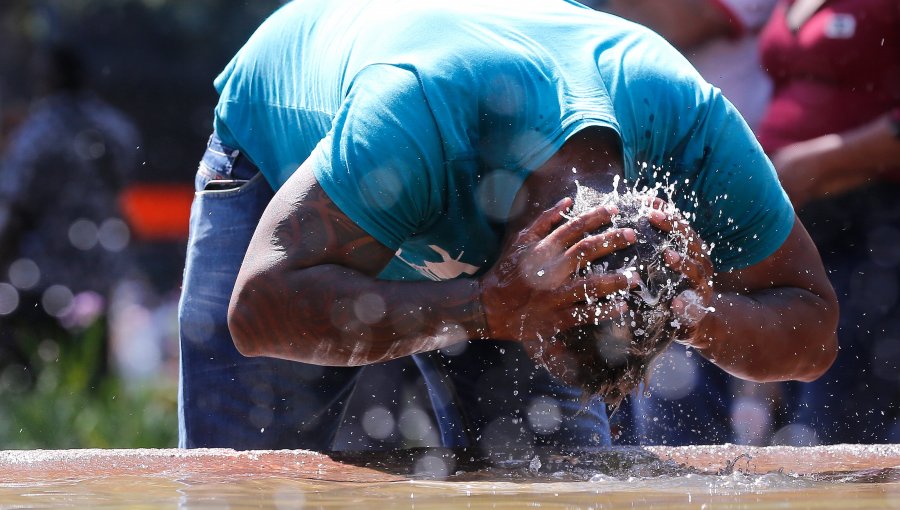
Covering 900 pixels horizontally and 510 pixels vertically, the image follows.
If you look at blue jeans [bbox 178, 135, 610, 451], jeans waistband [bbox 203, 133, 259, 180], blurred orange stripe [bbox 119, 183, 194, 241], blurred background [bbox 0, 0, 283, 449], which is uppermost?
jeans waistband [bbox 203, 133, 259, 180]

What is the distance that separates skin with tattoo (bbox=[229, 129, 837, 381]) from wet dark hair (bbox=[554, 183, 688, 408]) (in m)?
0.03

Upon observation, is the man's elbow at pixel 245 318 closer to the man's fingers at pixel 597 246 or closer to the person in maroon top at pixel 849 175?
the man's fingers at pixel 597 246

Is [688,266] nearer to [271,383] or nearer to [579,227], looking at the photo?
[579,227]

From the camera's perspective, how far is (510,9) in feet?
8.88

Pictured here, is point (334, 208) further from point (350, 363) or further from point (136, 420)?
point (136, 420)

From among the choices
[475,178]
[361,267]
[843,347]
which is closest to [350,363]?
[361,267]

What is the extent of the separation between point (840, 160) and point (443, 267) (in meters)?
1.79

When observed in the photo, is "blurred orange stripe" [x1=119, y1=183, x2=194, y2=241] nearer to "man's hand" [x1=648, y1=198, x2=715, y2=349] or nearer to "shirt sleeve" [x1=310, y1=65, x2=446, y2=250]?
"shirt sleeve" [x1=310, y1=65, x2=446, y2=250]

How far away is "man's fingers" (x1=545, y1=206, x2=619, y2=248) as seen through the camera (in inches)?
91.3

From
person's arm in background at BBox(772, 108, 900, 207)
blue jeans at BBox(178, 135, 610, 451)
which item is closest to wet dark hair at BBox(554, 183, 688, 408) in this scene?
blue jeans at BBox(178, 135, 610, 451)

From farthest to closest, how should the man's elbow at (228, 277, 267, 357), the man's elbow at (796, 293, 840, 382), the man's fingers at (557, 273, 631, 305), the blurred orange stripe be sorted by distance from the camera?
the blurred orange stripe < the man's elbow at (796, 293, 840, 382) < the man's elbow at (228, 277, 267, 357) < the man's fingers at (557, 273, 631, 305)

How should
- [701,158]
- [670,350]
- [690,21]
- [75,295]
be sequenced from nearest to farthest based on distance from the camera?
1. [701,158]
2. [670,350]
3. [690,21]
4. [75,295]

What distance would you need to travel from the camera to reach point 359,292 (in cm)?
246

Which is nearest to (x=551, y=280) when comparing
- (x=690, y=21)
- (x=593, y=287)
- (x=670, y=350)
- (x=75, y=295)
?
(x=593, y=287)
